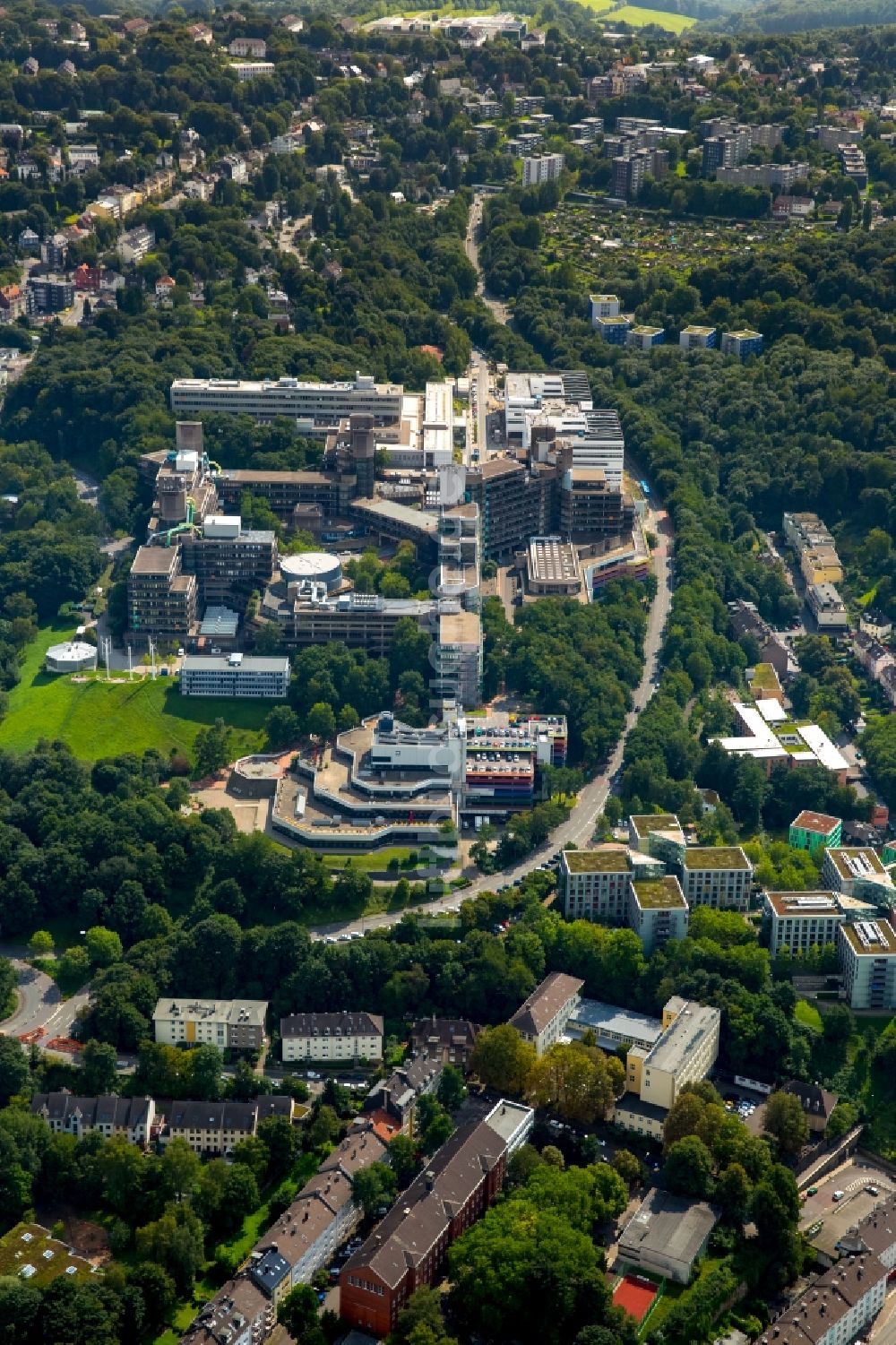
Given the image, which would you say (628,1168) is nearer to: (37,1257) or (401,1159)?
(401,1159)

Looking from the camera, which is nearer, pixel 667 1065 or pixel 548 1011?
pixel 667 1065

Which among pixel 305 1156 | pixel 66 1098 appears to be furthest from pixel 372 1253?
pixel 66 1098

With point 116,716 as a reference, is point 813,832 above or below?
below

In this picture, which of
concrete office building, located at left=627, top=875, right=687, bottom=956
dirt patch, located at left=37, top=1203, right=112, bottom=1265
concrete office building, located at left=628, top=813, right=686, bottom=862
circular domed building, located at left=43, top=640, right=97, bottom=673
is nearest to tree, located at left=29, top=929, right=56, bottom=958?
dirt patch, located at left=37, top=1203, right=112, bottom=1265

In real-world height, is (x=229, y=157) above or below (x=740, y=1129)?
above

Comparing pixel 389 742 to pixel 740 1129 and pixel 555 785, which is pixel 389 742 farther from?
pixel 740 1129

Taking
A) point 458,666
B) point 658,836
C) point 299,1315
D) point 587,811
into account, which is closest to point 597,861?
point 658,836

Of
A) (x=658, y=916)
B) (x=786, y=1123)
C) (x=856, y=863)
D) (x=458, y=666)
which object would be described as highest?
(x=458, y=666)
